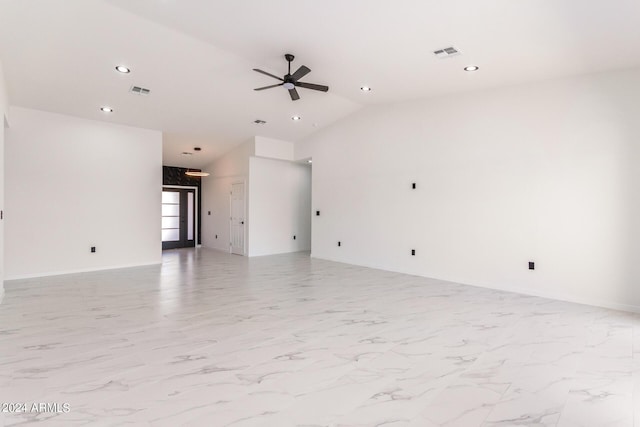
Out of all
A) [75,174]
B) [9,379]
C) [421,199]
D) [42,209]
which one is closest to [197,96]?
[75,174]

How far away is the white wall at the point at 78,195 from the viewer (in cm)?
593

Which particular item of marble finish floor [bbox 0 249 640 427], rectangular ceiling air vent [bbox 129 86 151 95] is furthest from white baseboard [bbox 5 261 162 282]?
rectangular ceiling air vent [bbox 129 86 151 95]

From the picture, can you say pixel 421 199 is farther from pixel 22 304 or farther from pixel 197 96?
pixel 22 304

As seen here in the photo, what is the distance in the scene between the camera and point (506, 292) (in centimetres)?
523

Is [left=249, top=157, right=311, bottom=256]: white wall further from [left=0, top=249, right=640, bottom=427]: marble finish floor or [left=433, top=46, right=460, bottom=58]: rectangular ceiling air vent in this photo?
[left=433, top=46, right=460, bottom=58]: rectangular ceiling air vent

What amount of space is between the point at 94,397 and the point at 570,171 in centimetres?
581

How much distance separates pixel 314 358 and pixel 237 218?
6727 millimetres

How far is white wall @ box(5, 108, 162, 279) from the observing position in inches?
234

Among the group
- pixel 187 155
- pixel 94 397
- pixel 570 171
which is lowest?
pixel 94 397

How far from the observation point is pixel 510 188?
5.27 m

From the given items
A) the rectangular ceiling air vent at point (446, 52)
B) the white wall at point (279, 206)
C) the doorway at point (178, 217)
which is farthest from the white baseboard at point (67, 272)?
the rectangular ceiling air vent at point (446, 52)

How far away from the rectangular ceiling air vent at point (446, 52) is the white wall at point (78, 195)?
19.4ft

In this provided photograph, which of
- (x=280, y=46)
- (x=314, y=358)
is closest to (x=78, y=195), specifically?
(x=280, y=46)

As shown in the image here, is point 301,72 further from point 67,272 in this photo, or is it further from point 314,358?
point 67,272
